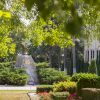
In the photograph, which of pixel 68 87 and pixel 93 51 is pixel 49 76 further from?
pixel 93 51

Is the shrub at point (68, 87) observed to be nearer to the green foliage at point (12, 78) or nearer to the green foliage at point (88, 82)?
the green foliage at point (88, 82)

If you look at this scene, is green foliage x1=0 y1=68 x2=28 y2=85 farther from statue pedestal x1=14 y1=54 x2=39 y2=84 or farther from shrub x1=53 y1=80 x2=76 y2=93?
shrub x1=53 y1=80 x2=76 y2=93

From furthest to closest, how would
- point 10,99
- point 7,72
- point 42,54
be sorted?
point 42,54 → point 7,72 → point 10,99

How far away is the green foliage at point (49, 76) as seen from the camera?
18391 millimetres

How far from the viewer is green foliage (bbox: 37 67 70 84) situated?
18391 mm

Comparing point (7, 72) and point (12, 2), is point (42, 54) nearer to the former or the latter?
point (7, 72)

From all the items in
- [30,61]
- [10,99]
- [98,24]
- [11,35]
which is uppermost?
[11,35]

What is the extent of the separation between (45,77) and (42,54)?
15.2 meters

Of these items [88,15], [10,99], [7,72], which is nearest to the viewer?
[88,15]

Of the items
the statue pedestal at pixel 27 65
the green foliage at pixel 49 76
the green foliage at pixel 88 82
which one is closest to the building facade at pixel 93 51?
the green foliage at pixel 49 76

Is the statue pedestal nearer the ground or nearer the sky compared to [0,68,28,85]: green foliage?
nearer the sky

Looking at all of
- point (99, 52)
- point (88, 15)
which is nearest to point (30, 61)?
point (99, 52)

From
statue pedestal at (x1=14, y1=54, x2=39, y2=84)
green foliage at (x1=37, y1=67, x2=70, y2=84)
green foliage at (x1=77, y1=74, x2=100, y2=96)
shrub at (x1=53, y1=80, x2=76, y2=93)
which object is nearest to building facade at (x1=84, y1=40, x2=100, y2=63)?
green foliage at (x1=37, y1=67, x2=70, y2=84)

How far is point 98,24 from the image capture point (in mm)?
7934
